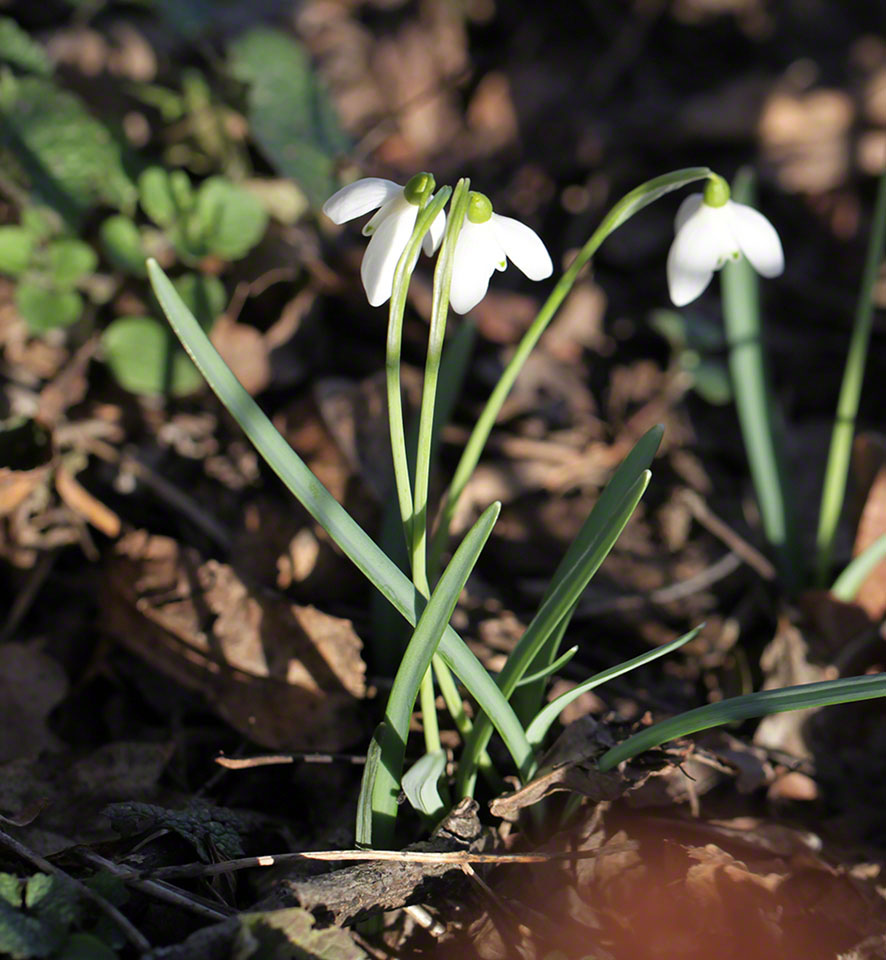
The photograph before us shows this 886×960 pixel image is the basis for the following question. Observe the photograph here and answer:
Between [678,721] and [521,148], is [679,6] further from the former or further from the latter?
[678,721]

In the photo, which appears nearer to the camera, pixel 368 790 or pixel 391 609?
pixel 368 790

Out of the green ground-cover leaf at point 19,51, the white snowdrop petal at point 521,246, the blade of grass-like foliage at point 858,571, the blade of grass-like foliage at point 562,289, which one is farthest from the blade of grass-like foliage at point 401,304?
the green ground-cover leaf at point 19,51

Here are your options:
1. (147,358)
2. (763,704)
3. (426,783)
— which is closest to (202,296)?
(147,358)

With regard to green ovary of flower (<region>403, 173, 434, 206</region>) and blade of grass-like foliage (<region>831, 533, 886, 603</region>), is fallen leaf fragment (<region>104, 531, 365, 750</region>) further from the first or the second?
blade of grass-like foliage (<region>831, 533, 886, 603</region>)

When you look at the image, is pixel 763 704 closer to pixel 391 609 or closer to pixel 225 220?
pixel 391 609

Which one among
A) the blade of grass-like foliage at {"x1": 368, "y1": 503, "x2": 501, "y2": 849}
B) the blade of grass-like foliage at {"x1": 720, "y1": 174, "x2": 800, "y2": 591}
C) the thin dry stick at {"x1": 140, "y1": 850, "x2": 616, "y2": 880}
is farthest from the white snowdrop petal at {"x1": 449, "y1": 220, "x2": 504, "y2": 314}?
the blade of grass-like foliage at {"x1": 720, "y1": 174, "x2": 800, "y2": 591}

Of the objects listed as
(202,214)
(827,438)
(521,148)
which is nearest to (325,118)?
(202,214)
